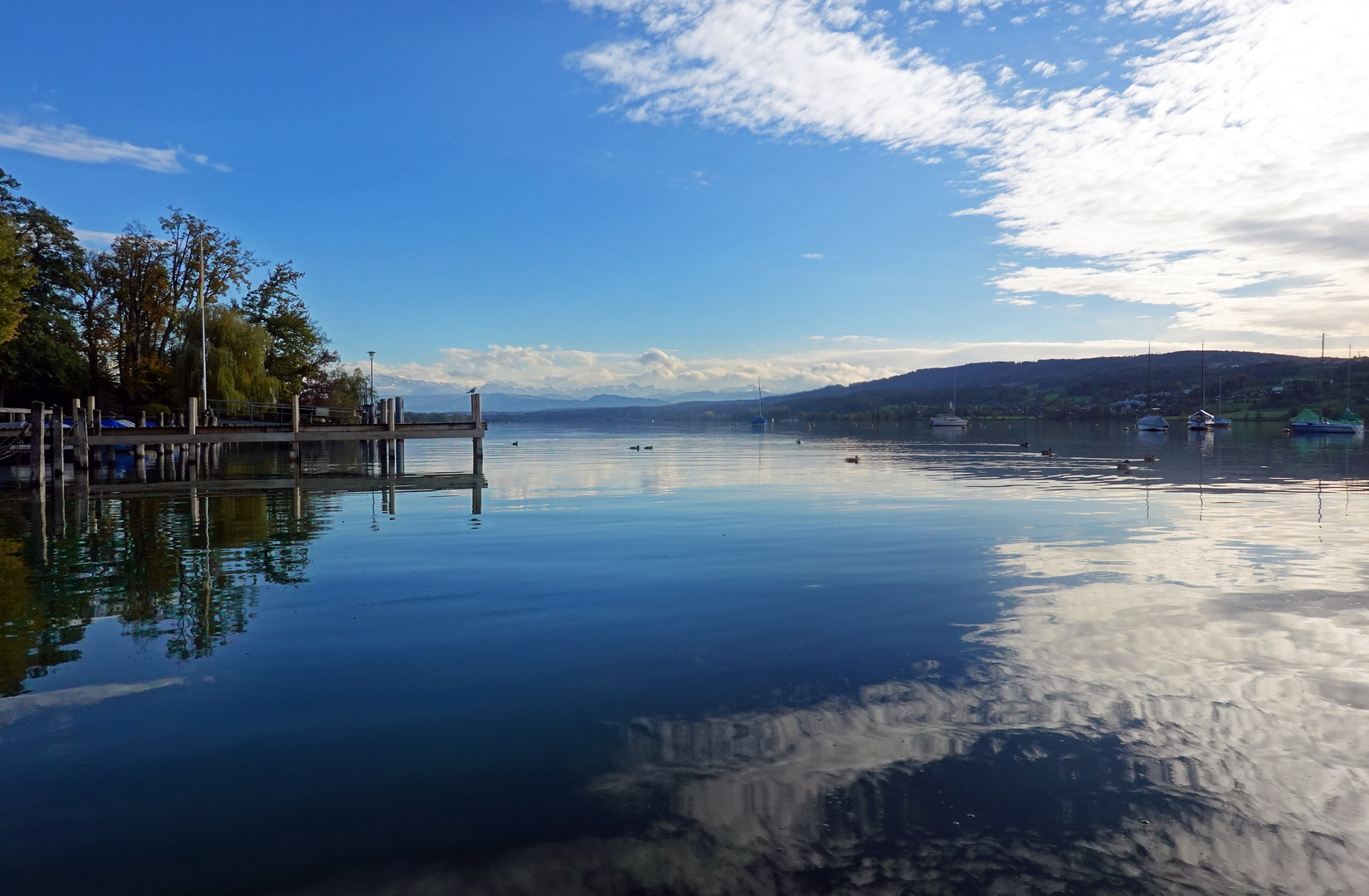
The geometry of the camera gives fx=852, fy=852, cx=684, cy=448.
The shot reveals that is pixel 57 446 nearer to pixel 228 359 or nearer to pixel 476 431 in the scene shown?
pixel 476 431

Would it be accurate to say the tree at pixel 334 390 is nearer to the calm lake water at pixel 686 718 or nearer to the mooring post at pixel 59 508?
the mooring post at pixel 59 508

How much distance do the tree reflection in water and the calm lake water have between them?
10 centimetres

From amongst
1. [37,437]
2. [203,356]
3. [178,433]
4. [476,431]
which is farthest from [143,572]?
[203,356]

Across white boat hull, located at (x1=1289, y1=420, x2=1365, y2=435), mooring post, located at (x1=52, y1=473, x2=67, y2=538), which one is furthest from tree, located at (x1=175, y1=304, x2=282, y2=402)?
white boat hull, located at (x1=1289, y1=420, x2=1365, y2=435)

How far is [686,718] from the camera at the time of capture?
7180mm

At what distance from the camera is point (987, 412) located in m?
195

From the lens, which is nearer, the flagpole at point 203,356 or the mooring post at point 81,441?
the mooring post at point 81,441

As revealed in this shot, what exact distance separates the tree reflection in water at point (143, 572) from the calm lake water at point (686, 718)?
0.10 metres

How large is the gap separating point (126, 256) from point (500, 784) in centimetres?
6760

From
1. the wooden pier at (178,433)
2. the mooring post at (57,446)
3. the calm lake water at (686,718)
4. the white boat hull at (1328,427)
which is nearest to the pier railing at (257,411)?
the wooden pier at (178,433)

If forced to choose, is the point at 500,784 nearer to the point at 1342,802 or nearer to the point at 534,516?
the point at 1342,802

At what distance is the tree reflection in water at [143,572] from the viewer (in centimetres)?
977

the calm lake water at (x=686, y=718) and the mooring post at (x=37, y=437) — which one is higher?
the mooring post at (x=37, y=437)

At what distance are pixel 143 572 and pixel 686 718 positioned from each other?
36.3 ft
